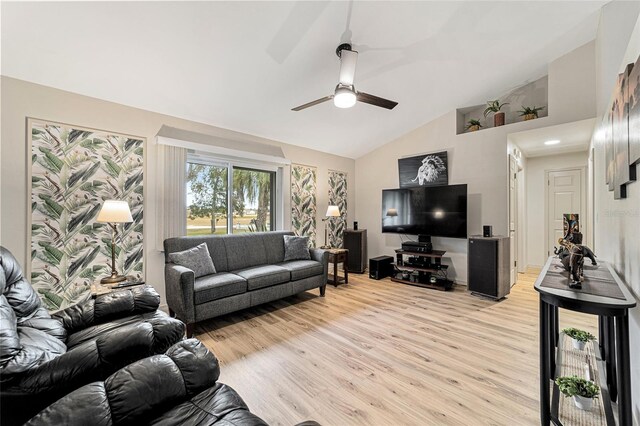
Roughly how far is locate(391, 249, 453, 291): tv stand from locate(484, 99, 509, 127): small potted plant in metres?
2.24

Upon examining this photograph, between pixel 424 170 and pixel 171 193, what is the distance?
13.7 feet

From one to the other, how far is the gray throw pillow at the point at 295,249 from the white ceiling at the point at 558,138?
3.58 m

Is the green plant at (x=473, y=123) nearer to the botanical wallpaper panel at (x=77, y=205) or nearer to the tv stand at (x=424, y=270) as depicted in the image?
the tv stand at (x=424, y=270)

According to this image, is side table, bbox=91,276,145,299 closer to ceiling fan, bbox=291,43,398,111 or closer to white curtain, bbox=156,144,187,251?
white curtain, bbox=156,144,187,251

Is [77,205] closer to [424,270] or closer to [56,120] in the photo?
[56,120]

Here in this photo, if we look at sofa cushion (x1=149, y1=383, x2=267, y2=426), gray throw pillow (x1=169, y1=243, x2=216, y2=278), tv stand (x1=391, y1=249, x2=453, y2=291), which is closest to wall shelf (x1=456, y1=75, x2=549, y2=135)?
tv stand (x1=391, y1=249, x2=453, y2=291)

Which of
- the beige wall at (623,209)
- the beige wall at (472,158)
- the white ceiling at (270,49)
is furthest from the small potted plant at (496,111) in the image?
the beige wall at (623,209)

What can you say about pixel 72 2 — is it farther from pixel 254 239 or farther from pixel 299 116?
pixel 254 239

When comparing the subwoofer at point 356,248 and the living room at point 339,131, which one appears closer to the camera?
the living room at point 339,131

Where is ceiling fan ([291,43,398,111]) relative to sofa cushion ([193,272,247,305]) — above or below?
above

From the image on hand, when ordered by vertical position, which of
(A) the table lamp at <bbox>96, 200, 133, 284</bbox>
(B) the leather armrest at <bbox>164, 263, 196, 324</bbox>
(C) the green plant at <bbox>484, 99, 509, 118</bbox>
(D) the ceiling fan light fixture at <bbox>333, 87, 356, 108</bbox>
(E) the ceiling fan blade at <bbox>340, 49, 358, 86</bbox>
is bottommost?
(B) the leather armrest at <bbox>164, 263, 196, 324</bbox>

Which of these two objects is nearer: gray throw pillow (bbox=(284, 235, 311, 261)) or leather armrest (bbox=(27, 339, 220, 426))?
leather armrest (bbox=(27, 339, 220, 426))

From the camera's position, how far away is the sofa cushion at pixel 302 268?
358 cm

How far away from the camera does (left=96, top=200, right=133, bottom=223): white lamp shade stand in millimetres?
2496
